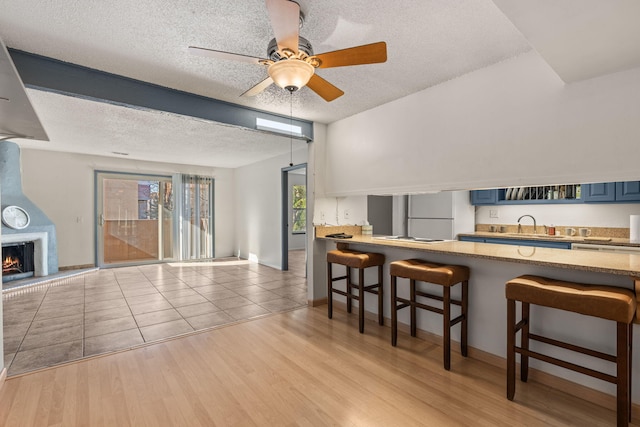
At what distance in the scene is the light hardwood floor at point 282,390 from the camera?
1.80 m

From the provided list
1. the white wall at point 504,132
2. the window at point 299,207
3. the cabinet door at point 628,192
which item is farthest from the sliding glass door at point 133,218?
the cabinet door at point 628,192

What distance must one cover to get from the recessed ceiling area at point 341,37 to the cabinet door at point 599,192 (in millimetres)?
2276

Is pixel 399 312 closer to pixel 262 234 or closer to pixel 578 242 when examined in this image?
pixel 578 242

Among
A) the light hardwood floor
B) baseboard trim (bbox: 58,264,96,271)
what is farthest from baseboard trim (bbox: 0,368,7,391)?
baseboard trim (bbox: 58,264,96,271)

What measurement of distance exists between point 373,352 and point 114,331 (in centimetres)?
261

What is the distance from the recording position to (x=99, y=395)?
2.04m

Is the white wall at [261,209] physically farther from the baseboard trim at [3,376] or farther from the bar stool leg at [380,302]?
the baseboard trim at [3,376]

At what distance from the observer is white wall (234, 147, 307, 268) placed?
6.31 metres

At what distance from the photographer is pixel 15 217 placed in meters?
5.16

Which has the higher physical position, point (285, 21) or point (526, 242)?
point (285, 21)

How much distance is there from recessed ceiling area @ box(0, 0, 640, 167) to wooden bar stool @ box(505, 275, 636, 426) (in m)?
1.38

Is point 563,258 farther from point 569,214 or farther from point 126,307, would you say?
point 126,307

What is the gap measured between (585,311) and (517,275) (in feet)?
2.10

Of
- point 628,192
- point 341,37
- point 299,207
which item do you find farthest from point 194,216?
point 628,192
